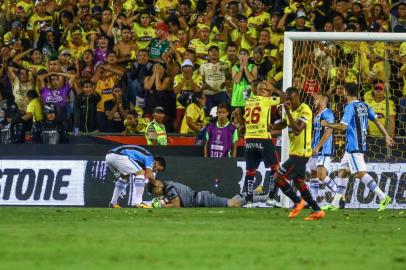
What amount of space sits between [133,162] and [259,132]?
245cm

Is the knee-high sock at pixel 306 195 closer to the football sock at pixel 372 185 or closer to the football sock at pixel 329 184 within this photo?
the football sock at pixel 372 185

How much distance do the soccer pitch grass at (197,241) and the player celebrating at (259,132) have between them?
2.47 m

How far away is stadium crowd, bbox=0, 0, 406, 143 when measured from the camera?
2411 centimetres

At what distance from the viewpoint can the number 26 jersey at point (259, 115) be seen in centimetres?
2183

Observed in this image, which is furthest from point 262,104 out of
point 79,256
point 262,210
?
point 79,256

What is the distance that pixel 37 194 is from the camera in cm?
2366

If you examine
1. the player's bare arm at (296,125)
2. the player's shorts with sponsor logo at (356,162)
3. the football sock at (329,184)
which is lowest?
the football sock at (329,184)

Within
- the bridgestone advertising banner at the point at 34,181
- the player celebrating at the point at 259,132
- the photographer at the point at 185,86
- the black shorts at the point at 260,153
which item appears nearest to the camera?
the player celebrating at the point at 259,132

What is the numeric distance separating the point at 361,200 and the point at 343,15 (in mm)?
4667

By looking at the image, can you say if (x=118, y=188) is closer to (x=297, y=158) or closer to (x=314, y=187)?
(x=314, y=187)

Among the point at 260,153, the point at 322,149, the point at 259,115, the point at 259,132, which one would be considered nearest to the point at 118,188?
the point at 260,153

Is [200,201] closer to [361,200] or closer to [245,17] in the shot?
[361,200]

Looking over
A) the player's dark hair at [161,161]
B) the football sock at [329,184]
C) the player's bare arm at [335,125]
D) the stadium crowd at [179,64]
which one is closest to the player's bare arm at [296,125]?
the player's bare arm at [335,125]

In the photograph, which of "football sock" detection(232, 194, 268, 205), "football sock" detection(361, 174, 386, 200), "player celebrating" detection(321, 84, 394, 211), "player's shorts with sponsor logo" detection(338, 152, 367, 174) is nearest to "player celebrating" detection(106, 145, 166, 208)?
"football sock" detection(232, 194, 268, 205)
